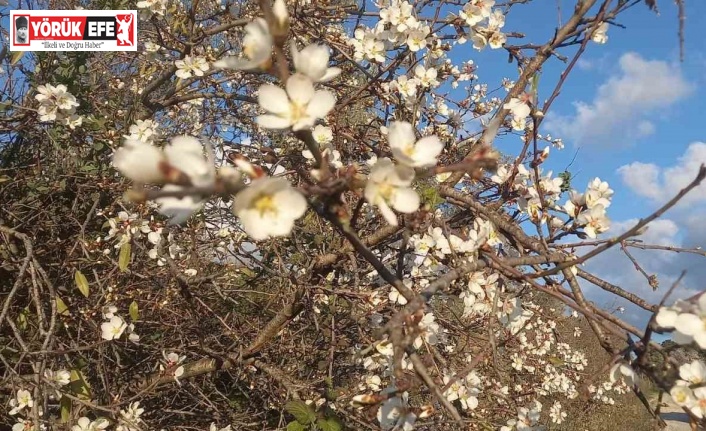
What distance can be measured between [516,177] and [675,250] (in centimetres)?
55

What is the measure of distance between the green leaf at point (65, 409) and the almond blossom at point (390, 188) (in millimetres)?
2244

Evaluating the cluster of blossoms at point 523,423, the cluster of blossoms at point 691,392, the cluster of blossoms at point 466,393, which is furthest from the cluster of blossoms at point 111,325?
the cluster of blossoms at point 691,392

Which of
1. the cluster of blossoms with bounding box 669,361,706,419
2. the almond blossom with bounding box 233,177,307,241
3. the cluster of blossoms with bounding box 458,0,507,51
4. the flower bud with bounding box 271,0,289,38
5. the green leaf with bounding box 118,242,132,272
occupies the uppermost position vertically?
the cluster of blossoms with bounding box 458,0,507,51

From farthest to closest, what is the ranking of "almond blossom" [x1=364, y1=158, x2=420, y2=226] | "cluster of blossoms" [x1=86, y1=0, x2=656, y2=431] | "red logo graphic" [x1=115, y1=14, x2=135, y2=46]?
"red logo graphic" [x1=115, y1=14, x2=135, y2=46], "almond blossom" [x1=364, y1=158, x2=420, y2=226], "cluster of blossoms" [x1=86, y1=0, x2=656, y2=431]

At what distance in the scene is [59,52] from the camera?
11.6 ft

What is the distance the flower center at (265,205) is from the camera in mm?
822

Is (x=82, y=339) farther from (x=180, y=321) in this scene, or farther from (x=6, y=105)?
(x=6, y=105)

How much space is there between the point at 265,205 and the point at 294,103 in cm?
18

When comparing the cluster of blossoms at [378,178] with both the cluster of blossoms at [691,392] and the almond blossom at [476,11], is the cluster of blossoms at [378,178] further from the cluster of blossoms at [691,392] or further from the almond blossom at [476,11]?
the cluster of blossoms at [691,392]

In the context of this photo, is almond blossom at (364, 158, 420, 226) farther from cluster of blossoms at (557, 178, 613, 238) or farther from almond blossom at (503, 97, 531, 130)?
almond blossom at (503, 97, 531, 130)

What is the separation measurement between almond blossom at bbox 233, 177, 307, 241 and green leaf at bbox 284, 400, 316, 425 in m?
1.55

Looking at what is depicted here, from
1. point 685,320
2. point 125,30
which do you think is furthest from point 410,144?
point 125,30

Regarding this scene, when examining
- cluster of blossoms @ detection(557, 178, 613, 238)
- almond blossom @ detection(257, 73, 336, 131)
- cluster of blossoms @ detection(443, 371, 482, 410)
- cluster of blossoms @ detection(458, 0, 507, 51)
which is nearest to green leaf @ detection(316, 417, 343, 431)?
cluster of blossoms @ detection(443, 371, 482, 410)

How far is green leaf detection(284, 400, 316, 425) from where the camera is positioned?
2.17m
